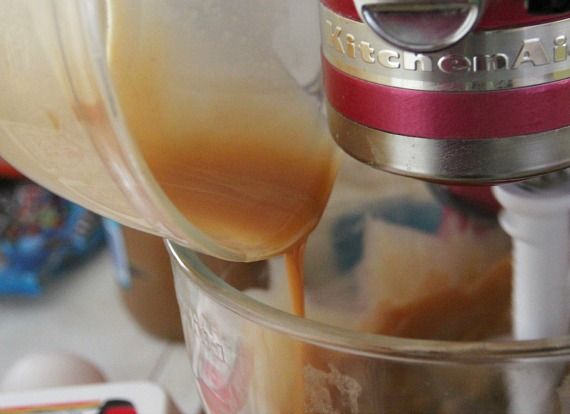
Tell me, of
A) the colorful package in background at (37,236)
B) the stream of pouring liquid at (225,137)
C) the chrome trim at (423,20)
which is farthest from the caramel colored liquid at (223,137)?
the colorful package in background at (37,236)

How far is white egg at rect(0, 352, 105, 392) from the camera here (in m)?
0.47

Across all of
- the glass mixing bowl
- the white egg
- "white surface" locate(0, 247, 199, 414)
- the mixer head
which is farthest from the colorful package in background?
the mixer head

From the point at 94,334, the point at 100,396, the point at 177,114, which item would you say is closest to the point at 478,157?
the point at 177,114

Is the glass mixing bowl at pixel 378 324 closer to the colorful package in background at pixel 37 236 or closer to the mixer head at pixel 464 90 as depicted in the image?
the mixer head at pixel 464 90

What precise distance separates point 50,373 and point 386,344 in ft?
0.86

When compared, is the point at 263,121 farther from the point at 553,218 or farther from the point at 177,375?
the point at 177,375

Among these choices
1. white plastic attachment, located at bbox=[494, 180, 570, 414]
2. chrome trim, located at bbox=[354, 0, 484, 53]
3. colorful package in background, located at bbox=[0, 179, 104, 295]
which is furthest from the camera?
colorful package in background, located at bbox=[0, 179, 104, 295]

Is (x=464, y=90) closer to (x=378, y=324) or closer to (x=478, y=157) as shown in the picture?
(x=478, y=157)

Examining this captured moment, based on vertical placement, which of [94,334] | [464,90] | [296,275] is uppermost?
[464,90]

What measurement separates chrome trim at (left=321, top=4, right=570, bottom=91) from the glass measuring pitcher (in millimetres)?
75

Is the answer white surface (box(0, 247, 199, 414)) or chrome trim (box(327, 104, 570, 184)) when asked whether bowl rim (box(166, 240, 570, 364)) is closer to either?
chrome trim (box(327, 104, 570, 184))

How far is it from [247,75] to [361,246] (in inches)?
4.6

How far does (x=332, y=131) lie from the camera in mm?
310

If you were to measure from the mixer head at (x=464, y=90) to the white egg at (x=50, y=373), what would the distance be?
10.0 inches
